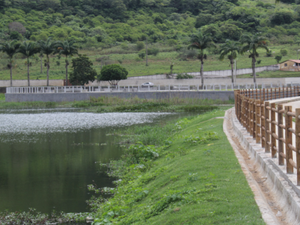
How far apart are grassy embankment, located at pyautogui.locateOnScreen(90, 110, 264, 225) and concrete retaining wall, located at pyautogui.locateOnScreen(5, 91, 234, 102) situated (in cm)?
3808

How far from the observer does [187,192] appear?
8.48 metres

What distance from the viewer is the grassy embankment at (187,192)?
7.06 m

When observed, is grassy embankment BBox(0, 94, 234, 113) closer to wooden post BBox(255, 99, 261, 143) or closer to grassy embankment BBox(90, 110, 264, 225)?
grassy embankment BBox(90, 110, 264, 225)

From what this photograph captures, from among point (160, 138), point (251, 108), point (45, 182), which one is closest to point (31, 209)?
point (45, 182)

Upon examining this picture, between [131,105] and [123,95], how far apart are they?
11782 mm

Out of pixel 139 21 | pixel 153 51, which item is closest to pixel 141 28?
pixel 139 21

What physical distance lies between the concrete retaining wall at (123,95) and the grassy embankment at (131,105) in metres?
2.15

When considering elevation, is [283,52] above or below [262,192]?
above

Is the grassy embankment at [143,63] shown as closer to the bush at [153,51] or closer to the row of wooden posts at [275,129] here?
the bush at [153,51]

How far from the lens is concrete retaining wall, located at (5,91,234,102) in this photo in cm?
5442

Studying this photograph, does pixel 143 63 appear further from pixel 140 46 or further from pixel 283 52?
pixel 283 52

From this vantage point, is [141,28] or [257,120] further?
[141,28]

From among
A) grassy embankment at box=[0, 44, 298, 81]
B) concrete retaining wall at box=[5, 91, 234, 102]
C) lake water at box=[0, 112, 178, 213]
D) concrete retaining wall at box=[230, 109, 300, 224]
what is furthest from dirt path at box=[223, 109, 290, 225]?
grassy embankment at box=[0, 44, 298, 81]

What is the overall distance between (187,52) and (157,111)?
58.9 metres
